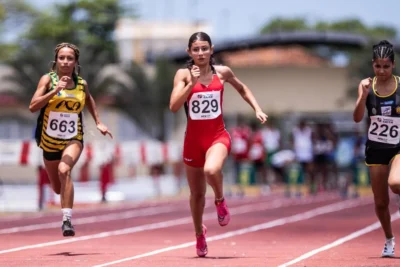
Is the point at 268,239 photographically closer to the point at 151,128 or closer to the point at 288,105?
the point at 151,128

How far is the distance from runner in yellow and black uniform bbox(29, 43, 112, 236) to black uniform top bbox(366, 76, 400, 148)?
9.89 ft

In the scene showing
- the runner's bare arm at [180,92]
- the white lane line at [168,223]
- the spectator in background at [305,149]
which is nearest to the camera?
the runner's bare arm at [180,92]

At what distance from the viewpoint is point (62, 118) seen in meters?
12.5

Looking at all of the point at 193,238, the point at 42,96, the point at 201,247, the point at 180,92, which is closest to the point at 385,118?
the point at 180,92

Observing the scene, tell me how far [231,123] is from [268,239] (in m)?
43.1

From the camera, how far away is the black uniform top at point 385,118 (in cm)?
1155

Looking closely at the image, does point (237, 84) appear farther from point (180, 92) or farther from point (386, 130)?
point (386, 130)

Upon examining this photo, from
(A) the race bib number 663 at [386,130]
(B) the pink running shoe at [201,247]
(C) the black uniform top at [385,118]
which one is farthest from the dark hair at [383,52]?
(B) the pink running shoe at [201,247]

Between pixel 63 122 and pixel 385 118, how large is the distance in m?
3.44

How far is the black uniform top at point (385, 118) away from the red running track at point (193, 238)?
1176mm

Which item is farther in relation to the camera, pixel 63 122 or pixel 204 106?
pixel 63 122

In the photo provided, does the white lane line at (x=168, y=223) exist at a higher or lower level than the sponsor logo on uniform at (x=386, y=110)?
lower

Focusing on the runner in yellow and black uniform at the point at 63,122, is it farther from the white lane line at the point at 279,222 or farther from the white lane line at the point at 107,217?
the white lane line at the point at 107,217

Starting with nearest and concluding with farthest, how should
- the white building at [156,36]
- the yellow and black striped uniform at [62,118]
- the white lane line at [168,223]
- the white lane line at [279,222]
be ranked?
Result: the yellow and black striped uniform at [62,118], the white lane line at [279,222], the white lane line at [168,223], the white building at [156,36]
